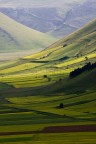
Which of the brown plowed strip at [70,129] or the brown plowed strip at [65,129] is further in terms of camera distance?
the brown plowed strip at [65,129]

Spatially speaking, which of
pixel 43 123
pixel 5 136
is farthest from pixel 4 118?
pixel 5 136

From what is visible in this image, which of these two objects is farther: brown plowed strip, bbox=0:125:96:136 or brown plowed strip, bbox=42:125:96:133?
brown plowed strip, bbox=0:125:96:136

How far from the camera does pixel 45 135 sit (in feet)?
469

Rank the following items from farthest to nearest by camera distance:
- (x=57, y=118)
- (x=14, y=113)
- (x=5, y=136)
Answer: (x=14, y=113) < (x=57, y=118) < (x=5, y=136)

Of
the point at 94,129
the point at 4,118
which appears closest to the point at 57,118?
the point at 4,118

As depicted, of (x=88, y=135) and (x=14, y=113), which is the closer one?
(x=88, y=135)

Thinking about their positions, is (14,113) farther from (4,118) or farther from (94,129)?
(94,129)

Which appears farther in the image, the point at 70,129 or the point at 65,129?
→ the point at 65,129

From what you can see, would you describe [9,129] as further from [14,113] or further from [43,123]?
[14,113]

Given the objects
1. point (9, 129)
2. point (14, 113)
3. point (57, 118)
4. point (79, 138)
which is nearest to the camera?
point (79, 138)

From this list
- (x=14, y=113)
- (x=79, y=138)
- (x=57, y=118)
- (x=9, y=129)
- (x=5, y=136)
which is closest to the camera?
(x=79, y=138)

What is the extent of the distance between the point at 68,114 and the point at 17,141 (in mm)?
53390

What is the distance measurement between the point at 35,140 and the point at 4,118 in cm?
4964

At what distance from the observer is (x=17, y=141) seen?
5344 inches
